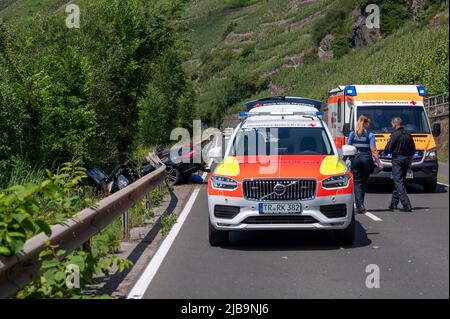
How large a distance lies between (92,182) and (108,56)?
15.0 metres

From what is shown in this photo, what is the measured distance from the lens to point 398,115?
2092 cm

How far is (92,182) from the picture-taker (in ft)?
65.2

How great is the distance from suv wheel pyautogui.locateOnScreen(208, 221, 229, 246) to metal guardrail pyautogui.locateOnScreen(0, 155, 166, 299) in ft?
4.20

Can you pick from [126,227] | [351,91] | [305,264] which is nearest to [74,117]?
[351,91]

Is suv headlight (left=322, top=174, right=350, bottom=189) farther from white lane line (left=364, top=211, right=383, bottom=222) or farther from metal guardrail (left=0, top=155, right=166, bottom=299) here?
white lane line (left=364, top=211, right=383, bottom=222)

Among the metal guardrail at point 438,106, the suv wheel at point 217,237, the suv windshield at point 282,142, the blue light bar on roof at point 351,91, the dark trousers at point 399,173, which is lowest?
the metal guardrail at point 438,106

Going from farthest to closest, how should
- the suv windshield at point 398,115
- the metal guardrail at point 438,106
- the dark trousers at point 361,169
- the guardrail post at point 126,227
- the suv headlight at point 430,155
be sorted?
the metal guardrail at point 438,106 → the suv windshield at point 398,115 → the suv headlight at point 430,155 → the dark trousers at point 361,169 → the guardrail post at point 126,227

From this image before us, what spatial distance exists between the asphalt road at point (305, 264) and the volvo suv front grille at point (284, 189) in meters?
0.72

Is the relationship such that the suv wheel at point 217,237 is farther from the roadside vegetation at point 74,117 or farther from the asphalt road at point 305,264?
A: the roadside vegetation at point 74,117

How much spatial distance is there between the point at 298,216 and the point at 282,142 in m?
1.99

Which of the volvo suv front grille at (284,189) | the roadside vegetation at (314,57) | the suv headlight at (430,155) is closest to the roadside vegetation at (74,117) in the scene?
the volvo suv front grille at (284,189)

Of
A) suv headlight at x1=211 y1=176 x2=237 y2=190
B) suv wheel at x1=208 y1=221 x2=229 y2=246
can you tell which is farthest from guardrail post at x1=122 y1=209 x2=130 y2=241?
suv headlight at x1=211 y1=176 x2=237 y2=190

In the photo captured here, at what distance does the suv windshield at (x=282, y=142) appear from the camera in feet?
A: 40.3

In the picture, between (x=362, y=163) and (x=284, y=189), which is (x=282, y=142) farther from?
(x=362, y=163)
